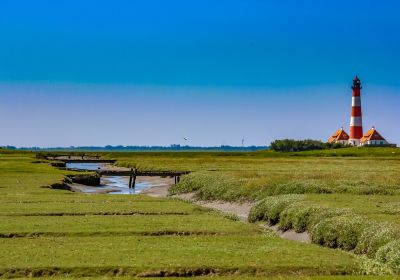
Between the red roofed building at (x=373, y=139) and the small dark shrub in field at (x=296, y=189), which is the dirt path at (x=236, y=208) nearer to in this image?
the small dark shrub in field at (x=296, y=189)

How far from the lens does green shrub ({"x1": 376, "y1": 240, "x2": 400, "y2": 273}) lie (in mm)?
23734

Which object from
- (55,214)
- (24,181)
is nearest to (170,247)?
(55,214)

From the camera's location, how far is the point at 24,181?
65875mm

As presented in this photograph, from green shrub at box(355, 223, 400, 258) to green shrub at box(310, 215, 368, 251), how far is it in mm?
858

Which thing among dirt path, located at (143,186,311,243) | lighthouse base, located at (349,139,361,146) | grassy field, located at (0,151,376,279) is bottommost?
dirt path, located at (143,186,311,243)

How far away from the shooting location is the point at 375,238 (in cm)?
2722

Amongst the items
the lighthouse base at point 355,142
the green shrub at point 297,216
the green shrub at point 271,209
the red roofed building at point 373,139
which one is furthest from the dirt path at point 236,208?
the red roofed building at point 373,139

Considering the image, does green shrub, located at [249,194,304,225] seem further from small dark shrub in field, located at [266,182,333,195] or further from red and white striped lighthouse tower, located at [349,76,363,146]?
red and white striped lighthouse tower, located at [349,76,363,146]

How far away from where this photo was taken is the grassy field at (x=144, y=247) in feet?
76.3

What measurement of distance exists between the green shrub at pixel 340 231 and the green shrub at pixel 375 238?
858 mm

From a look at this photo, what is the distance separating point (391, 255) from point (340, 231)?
20.8ft

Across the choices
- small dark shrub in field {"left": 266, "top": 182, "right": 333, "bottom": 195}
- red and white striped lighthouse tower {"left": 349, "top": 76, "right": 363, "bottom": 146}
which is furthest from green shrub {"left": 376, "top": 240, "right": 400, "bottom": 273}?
red and white striped lighthouse tower {"left": 349, "top": 76, "right": 363, "bottom": 146}

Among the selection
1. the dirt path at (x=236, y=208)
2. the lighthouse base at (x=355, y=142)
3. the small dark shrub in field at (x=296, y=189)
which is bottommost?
the dirt path at (x=236, y=208)

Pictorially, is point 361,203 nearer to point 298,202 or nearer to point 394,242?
point 298,202
